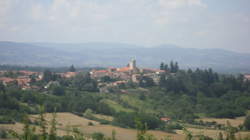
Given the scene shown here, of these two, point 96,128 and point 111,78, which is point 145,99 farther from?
point 96,128

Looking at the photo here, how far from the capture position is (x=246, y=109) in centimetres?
6188

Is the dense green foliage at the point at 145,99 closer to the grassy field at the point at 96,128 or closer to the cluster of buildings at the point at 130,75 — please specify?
the grassy field at the point at 96,128

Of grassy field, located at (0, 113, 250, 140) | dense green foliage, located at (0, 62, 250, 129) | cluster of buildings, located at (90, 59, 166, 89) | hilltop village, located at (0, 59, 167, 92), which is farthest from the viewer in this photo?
cluster of buildings, located at (90, 59, 166, 89)

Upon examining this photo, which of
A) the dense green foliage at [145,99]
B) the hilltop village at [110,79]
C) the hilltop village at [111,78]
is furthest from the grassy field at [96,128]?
the hilltop village at [111,78]

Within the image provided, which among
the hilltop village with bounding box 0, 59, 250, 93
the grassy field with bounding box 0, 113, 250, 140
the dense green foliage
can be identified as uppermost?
the hilltop village with bounding box 0, 59, 250, 93

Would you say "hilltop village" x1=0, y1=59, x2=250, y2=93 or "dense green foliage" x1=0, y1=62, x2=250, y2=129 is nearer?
"dense green foliage" x1=0, y1=62, x2=250, y2=129

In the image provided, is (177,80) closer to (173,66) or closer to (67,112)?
(173,66)

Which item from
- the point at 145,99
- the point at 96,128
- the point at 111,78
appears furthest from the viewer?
the point at 111,78

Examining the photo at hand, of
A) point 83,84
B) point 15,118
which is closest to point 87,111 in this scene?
point 15,118

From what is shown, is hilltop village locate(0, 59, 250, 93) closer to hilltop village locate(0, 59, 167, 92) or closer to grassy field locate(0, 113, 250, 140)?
hilltop village locate(0, 59, 167, 92)

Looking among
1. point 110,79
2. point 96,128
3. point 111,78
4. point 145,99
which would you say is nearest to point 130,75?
point 111,78

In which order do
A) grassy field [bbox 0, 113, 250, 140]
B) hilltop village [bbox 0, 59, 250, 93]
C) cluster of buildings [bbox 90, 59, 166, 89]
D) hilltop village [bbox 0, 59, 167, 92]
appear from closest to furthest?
grassy field [bbox 0, 113, 250, 140], hilltop village [bbox 0, 59, 250, 93], hilltop village [bbox 0, 59, 167, 92], cluster of buildings [bbox 90, 59, 166, 89]

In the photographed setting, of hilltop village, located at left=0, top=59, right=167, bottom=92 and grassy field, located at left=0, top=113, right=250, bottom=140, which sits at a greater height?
hilltop village, located at left=0, top=59, right=167, bottom=92

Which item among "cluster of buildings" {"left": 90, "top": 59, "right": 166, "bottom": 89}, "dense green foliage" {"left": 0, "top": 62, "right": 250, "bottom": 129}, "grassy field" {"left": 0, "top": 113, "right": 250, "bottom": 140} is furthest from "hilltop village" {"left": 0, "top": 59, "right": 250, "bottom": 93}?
"grassy field" {"left": 0, "top": 113, "right": 250, "bottom": 140}
